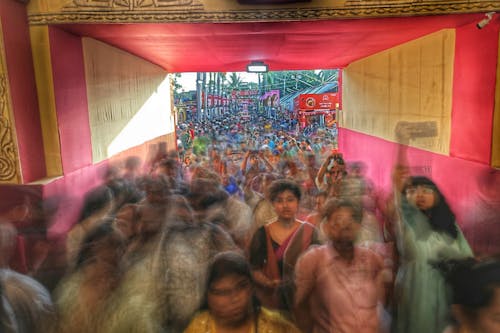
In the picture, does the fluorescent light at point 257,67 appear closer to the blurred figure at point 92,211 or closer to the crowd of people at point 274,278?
the blurred figure at point 92,211

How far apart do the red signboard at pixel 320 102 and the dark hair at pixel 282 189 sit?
1074 centimetres

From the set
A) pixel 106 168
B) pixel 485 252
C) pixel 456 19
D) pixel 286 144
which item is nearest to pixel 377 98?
pixel 286 144

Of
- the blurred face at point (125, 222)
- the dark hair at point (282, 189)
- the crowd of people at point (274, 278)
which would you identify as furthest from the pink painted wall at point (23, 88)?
the dark hair at point (282, 189)

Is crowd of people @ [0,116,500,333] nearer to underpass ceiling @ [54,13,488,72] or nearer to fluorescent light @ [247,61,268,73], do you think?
underpass ceiling @ [54,13,488,72]

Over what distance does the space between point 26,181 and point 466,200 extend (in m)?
4.47

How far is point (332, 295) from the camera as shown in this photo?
2.51m

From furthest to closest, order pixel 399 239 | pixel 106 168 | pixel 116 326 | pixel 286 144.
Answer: pixel 286 144 → pixel 106 168 → pixel 399 239 → pixel 116 326

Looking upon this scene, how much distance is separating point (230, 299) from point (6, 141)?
276 centimetres

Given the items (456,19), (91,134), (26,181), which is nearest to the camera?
(26,181)

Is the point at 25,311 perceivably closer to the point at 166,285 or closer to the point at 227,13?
the point at 166,285

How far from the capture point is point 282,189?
3449mm

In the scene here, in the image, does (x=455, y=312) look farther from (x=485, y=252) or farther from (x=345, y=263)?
(x=485, y=252)

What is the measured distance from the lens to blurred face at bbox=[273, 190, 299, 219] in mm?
3268

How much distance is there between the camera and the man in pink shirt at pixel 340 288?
250 cm
